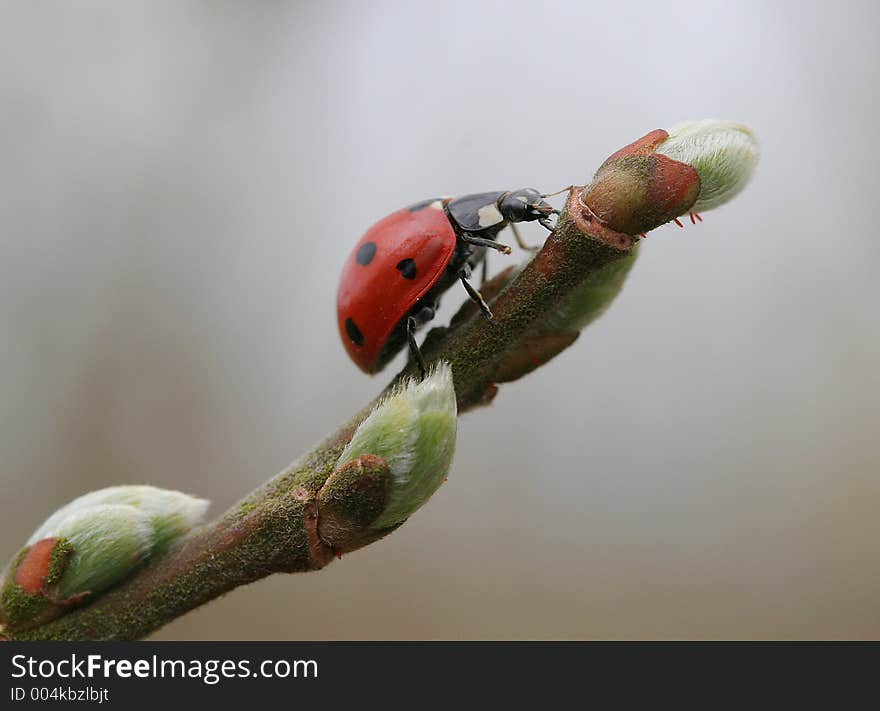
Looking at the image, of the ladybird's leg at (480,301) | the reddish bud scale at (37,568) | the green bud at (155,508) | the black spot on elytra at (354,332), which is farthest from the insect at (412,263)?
the reddish bud scale at (37,568)

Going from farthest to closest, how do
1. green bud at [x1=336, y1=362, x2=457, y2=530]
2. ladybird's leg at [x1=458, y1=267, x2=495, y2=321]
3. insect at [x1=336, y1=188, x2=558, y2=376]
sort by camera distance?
insect at [x1=336, y1=188, x2=558, y2=376] → ladybird's leg at [x1=458, y1=267, x2=495, y2=321] → green bud at [x1=336, y1=362, x2=457, y2=530]

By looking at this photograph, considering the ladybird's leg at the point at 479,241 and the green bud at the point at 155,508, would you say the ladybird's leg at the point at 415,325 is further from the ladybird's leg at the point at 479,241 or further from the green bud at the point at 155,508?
the green bud at the point at 155,508

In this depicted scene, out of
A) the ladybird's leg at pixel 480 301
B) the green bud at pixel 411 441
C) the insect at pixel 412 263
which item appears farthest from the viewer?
the insect at pixel 412 263

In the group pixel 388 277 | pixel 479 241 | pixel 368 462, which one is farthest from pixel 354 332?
pixel 368 462

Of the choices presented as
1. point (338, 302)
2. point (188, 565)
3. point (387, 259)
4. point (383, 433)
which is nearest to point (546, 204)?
point (387, 259)

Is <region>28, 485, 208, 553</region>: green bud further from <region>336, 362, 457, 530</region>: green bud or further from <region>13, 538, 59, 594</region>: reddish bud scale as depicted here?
<region>336, 362, 457, 530</region>: green bud

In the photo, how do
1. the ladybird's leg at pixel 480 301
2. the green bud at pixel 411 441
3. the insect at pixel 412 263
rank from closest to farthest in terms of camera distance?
the green bud at pixel 411 441
the ladybird's leg at pixel 480 301
the insect at pixel 412 263

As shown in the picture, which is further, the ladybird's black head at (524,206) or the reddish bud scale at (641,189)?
the ladybird's black head at (524,206)

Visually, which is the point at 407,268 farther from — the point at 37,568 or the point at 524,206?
the point at 37,568

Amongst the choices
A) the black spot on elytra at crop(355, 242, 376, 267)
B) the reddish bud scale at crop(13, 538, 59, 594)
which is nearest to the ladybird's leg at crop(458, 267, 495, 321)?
the black spot on elytra at crop(355, 242, 376, 267)
